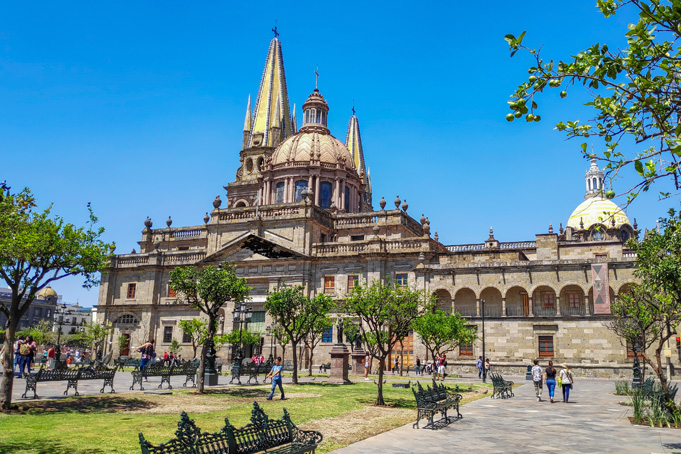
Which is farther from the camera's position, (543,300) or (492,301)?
(492,301)

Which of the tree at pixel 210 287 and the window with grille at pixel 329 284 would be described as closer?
the tree at pixel 210 287

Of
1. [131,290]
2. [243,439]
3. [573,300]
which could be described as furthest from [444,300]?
[243,439]

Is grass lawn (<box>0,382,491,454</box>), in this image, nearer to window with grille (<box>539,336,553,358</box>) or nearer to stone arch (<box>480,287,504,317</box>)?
window with grille (<box>539,336,553,358</box>)

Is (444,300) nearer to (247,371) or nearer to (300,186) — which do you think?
(300,186)

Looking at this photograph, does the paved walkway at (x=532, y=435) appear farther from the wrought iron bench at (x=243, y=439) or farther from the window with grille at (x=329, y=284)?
the window with grille at (x=329, y=284)

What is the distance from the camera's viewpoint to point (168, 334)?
4603 cm

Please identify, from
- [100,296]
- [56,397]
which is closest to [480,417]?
[56,397]

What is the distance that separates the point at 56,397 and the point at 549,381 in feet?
52.4

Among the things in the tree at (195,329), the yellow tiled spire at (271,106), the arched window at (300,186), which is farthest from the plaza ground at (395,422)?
the yellow tiled spire at (271,106)

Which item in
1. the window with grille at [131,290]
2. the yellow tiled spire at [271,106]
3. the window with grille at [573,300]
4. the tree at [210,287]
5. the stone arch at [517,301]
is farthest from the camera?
the yellow tiled spire at [271,106]

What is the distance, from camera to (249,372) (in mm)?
26156

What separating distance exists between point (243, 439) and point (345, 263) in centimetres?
3405

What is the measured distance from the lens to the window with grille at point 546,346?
35.9m

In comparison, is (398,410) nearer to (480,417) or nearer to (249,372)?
(480,417)
